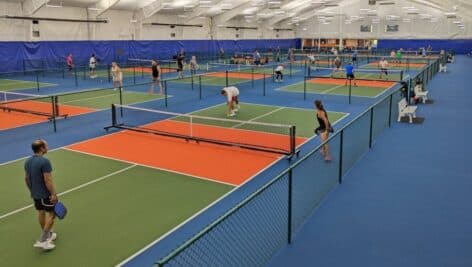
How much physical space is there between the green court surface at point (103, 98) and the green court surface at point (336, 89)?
31.0 feet

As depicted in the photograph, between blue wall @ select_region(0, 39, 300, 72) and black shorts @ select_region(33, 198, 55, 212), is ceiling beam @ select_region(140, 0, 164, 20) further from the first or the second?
black shorts @ select_region(33, 198, 55, 212)

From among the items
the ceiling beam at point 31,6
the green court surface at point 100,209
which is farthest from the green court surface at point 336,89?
Answer: the ceiling beam at point 31,6

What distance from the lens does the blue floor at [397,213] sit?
271 inches

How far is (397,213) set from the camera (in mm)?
8547

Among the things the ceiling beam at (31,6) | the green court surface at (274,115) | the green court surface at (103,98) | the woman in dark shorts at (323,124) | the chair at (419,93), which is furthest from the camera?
the ceiling beam at (31,6)

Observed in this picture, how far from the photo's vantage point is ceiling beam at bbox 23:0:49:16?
37.7 metres

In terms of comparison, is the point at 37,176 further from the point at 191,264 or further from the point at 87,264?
the point at 191,264

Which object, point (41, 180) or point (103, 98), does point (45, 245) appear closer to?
point (41, 180)

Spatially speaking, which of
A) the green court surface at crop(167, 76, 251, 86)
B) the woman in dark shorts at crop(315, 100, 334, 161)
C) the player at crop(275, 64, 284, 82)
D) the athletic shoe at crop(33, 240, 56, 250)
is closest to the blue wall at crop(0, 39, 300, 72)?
the green court surface at crop(167, 76, 251, 86)

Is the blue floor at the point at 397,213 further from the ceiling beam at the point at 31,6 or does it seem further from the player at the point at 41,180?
the ceiling beam at the point at 31,6

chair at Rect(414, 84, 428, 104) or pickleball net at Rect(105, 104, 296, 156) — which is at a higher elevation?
chair at Rect(414, 84, 428, 104)

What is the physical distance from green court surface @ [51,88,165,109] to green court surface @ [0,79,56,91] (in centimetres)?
633

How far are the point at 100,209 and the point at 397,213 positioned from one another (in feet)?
20.4

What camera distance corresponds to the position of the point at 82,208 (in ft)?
29.4
